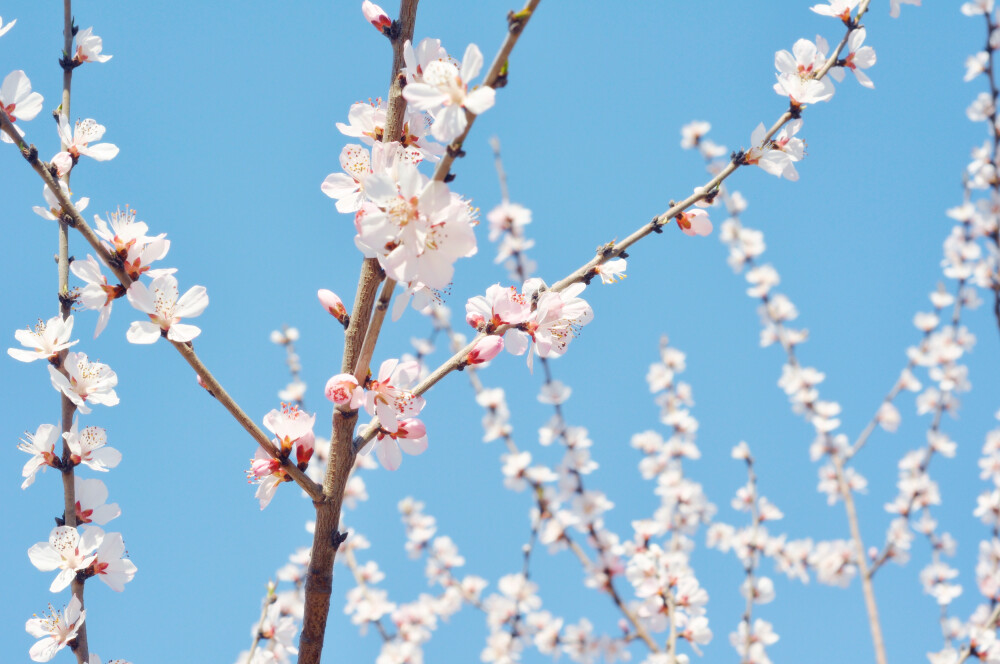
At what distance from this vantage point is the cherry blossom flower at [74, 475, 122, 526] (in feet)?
6.84

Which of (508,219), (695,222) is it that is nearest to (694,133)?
(508,219)

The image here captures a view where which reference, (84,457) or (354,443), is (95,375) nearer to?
(84,457)

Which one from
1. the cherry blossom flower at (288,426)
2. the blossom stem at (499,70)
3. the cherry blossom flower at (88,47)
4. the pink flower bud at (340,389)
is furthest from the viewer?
the cherry blossom flower at (88,47)

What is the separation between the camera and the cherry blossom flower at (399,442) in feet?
5.70

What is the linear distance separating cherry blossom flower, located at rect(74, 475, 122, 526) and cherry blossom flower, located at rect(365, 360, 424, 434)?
110 cm

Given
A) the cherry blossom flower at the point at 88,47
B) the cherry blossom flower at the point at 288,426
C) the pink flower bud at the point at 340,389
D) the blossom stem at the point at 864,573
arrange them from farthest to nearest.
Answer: the blossom stem at the point at 864,573 < the cherry blossom flower at the point at 88,47 < the cherry blossom flower at the point at 288,426 < the pink flower bud at the point at 340,389

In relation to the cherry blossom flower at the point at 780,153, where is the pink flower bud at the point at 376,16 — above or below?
above

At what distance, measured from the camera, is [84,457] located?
2061 mm

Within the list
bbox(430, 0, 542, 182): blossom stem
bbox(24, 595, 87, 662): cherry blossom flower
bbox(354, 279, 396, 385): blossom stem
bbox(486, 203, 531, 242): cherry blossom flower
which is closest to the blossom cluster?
bbox(24, 595, 87, 662): cherry blossom flower

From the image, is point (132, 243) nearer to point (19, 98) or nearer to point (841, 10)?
point (19, 98)

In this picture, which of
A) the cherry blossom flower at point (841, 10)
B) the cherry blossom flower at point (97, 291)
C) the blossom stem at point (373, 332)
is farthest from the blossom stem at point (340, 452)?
the cherry blossom flower at point (841, 10)

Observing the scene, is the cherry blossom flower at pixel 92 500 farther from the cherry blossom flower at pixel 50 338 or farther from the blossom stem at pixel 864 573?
the blossom stem at pixel 864 573

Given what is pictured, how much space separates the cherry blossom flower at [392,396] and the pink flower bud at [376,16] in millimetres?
903

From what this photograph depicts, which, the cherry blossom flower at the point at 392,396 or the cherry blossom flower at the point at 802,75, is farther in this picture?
Result: the cherry blossom flower at the point at 802,75
